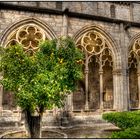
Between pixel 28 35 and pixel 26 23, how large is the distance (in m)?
0.87

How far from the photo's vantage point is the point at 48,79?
24.7ft

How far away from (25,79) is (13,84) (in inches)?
15.0

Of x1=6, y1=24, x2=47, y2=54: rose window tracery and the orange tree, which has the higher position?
x1=6, y1=24, x2=47, y2=54: rose window tracery

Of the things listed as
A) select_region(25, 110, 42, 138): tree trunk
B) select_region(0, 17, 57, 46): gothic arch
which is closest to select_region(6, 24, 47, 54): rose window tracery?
select_region(0, 17, 57, 46): gothic arch

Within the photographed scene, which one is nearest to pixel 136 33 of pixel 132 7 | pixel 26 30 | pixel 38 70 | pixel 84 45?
pixel 132 7

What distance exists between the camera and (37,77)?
754 centimetres

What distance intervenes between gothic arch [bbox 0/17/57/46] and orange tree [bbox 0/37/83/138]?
353 centimetres

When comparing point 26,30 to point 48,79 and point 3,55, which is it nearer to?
point 3,55

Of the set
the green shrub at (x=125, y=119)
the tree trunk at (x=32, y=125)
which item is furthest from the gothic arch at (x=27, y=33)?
the green shrub at (x=125, y=119)

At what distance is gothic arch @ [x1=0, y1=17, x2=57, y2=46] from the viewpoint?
1164 centimetres

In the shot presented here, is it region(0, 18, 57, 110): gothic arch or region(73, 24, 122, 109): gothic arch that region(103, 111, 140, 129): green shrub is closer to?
region(73, 24, 122, 109): gothic arch

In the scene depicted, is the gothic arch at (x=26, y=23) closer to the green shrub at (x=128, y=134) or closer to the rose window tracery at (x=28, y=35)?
the rose window tracery at (x=28, y=35)

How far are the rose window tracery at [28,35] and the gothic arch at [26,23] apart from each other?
0.14 meters

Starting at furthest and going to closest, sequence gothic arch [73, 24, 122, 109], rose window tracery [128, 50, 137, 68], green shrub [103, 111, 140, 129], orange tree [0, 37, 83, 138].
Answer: rose window tracery [128, 50, 137, 68] → gothic arch [73, 24, 122, 109] → green shrub [103, 111, 140, 129] → orange tree [0, 37, 83, 138]
